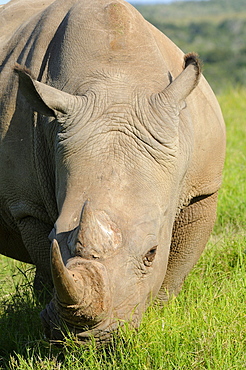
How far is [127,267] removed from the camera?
3.81 m

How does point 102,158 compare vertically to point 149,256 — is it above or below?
above

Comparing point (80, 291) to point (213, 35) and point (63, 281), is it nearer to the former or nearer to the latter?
point (63, 281)

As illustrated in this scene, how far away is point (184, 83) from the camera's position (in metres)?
4.42

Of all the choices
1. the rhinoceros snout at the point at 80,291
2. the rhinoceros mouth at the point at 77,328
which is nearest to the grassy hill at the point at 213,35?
the rhinoceros mouth at the point at 77,328

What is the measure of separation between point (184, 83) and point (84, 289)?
150 centimetres

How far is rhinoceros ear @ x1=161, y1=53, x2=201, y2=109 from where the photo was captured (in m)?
4.36

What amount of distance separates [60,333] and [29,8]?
10.1 feet

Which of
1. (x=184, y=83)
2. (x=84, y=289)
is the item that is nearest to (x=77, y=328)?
(x=84, y=289)

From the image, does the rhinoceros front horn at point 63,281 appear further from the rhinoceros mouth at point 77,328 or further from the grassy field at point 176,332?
the grassy field at point 176,332

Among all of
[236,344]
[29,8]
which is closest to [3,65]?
[29,8]

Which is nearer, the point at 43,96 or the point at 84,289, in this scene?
the point at 84,289

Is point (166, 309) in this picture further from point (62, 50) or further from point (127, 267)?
point (62, 50)

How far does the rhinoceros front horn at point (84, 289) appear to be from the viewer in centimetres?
351

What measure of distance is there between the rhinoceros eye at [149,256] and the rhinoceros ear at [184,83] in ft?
2.96
